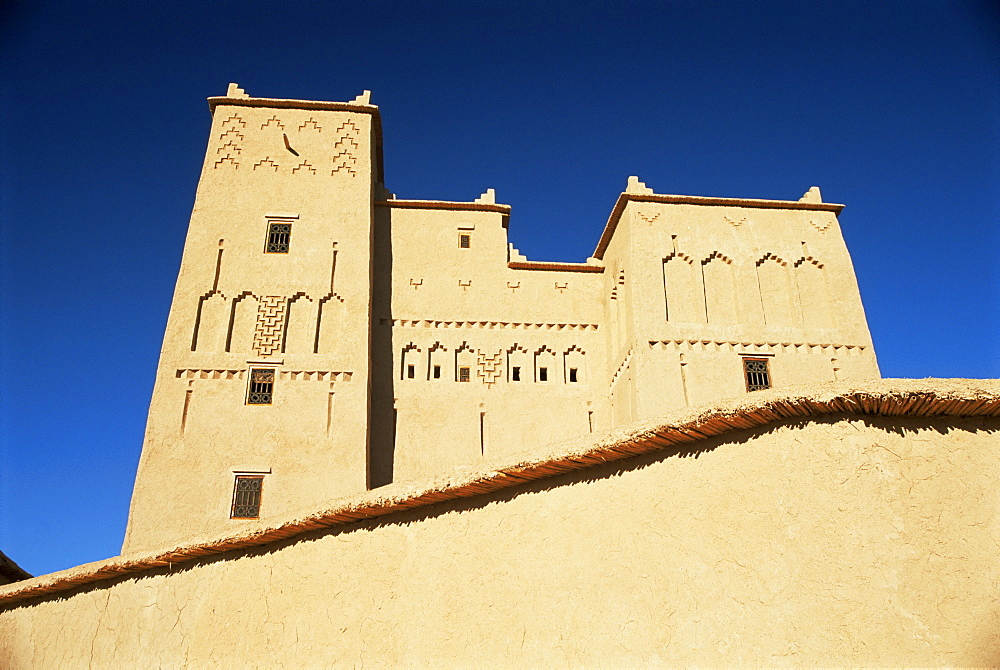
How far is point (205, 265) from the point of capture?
47.9 ft

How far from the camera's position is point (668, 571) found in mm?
4223

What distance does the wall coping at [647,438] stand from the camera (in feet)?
13.9

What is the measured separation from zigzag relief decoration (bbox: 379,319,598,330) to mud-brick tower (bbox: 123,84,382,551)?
1.37 m

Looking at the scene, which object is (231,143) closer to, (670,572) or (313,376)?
(313,376)

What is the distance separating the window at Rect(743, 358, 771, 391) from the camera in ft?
47.8

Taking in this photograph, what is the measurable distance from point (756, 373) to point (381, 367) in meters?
7.47

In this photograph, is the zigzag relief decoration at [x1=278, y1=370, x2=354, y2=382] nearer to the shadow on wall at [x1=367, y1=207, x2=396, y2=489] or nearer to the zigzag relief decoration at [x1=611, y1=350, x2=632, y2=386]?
the shadow on wall at [x1=367, y1=207, x2=396, y2=489]

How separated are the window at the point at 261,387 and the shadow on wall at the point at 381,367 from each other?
2.00 meters

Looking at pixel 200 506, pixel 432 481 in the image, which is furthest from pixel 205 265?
pixel 432 481

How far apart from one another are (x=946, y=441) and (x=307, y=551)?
158 inches

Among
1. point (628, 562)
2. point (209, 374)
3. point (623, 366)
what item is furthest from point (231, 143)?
point (628, 562)

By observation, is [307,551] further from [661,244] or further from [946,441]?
[661,244]

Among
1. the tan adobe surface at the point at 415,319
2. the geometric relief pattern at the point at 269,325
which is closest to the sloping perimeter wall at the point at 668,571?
the tan adobe surface at the point at 415,319

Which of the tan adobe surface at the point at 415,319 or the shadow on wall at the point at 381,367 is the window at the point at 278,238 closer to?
the tan adobe surface at the point at 415,319
